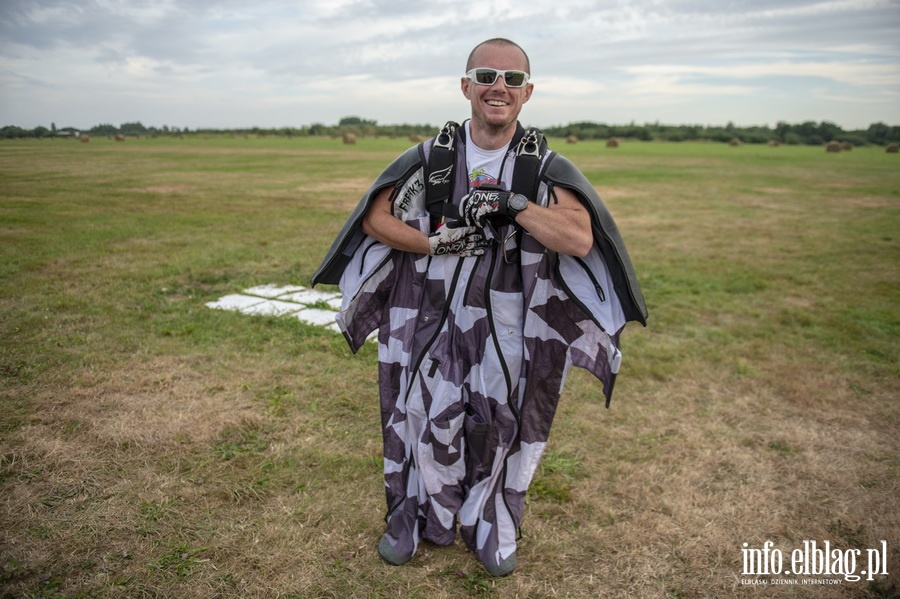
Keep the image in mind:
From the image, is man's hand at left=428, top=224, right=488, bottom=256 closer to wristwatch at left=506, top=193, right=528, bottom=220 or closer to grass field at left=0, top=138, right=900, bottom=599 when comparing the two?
Answer: wristwatch at left=506, top=193, right=528, bottom=220

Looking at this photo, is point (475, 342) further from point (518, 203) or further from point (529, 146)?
point (529, 146)

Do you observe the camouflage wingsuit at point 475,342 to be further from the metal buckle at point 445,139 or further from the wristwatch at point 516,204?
the wristwatch at point 516,204

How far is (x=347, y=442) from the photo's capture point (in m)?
4.01

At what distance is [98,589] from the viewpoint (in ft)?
8.69

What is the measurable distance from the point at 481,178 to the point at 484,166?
0.06m

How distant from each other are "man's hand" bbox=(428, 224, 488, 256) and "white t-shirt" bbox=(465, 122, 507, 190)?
223mm

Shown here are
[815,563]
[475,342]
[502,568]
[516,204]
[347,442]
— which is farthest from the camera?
[347,442]

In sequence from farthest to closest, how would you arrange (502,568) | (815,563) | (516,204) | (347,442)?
(347,442) → (815,563) → (502,568) → (516,204)

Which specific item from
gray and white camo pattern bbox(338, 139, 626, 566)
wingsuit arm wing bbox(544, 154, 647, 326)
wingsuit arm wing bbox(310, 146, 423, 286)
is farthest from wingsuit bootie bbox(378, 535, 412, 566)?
wingsuit arm wing bbox(544, 154, 647, 326)

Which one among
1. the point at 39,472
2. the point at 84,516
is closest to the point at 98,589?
the point at 84,516

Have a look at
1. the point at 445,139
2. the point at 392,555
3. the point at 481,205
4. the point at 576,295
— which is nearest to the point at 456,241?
the point at 481,205

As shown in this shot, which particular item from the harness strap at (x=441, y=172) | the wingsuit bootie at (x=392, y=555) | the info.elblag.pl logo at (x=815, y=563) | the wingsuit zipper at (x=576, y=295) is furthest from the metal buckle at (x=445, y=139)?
the info.elblag.pl logo at (x=815, y=563)

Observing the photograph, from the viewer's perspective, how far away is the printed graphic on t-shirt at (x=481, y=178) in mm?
2664

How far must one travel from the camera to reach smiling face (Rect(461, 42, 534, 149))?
2531mm
